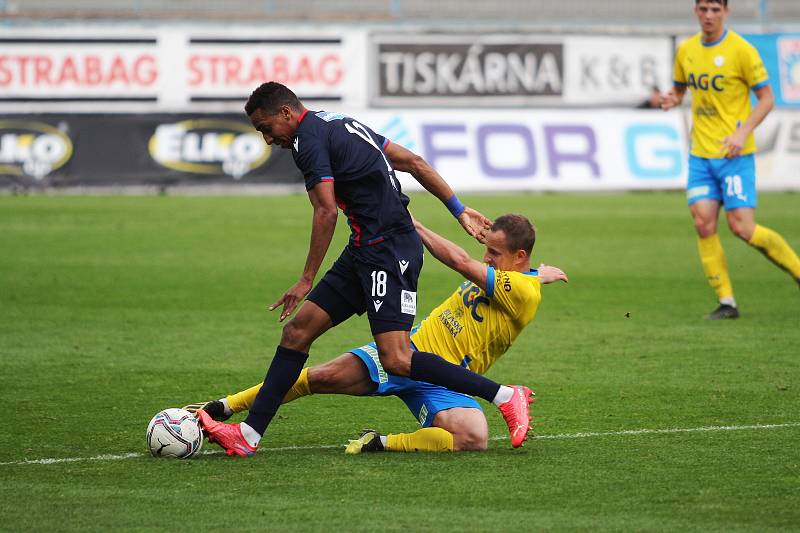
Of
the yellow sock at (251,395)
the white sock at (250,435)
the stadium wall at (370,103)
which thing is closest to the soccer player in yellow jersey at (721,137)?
the yellow sock at (251,395)

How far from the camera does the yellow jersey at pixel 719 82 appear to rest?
10.9 m

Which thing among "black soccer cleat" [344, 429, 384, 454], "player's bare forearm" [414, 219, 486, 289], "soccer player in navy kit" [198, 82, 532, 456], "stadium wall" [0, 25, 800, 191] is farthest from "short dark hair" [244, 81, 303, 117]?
"stadium wall" [0, 25, 800, 191]

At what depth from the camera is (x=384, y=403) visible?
7.80 m

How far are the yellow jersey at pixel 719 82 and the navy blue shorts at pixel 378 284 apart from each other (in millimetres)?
5338

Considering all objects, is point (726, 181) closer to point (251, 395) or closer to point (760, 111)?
point (760, 111)

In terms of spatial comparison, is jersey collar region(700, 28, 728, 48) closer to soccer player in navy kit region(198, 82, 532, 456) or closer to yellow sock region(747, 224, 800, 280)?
yellow sock region(747, 224, 800, 280)

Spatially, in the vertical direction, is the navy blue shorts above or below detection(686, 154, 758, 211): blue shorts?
below

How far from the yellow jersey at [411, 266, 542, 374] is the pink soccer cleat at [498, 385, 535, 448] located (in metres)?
0.42

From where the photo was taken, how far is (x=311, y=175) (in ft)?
19.9

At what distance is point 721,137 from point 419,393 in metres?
5.48

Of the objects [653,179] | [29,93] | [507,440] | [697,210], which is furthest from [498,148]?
[507,440]

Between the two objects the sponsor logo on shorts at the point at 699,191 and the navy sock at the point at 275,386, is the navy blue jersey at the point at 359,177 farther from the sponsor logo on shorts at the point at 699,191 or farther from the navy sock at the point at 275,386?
the sponsor logo on shorts at the point at 699,191

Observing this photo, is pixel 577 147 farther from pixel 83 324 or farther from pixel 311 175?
pixel 311 175

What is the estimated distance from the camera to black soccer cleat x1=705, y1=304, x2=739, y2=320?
10938 mm
